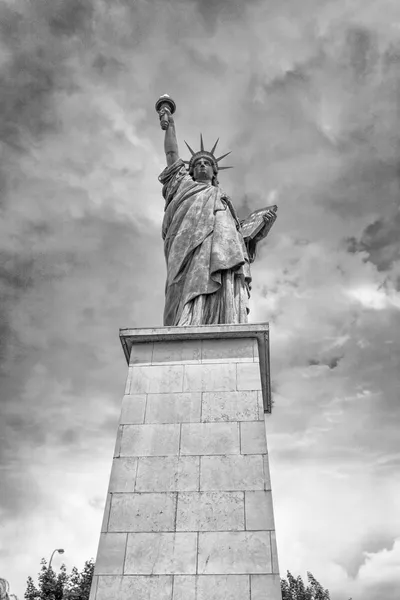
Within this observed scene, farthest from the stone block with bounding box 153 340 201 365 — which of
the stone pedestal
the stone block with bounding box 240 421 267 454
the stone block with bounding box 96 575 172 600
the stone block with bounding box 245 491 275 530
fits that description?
the stone block with bounding box 96 575 172 600

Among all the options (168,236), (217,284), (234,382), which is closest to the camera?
(234,382)

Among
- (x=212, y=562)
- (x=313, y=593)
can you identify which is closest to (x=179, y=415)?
(x=212, y=562)

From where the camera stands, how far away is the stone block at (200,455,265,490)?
7266mm

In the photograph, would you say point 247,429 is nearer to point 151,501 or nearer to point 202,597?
point 151,501

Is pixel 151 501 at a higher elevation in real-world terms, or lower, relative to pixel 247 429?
lower

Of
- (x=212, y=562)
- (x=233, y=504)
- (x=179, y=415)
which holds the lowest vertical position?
(x=212, y=562)

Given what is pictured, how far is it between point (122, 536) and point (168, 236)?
6.89 meters

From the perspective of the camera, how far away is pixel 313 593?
28.1m

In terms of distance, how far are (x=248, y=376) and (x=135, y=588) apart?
11.5ft

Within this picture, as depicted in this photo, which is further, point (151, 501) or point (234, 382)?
point (234, 382)

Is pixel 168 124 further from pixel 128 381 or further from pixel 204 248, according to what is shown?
pixel 128 381

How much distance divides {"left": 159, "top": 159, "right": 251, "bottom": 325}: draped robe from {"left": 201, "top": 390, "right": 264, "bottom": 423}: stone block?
1.98 metres

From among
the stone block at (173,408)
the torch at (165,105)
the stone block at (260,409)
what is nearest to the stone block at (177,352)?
the stone block at (173,408)

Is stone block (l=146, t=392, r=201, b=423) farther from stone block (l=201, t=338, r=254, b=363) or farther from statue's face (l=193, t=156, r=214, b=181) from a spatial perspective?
statue's face (l=193, t=156, r=214, b=181)
